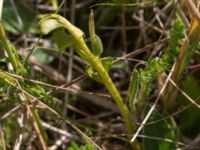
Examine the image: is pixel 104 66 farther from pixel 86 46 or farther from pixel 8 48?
pixel 8 48

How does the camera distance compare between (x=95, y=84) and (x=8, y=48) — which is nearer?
(x=8, y=48)

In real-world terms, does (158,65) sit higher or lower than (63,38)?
lower

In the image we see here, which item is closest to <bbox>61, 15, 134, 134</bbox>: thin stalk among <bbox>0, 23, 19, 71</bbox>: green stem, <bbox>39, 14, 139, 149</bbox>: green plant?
<bbox>39, 14, 139, 149</bbox>: green plant

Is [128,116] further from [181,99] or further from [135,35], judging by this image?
[135,35]

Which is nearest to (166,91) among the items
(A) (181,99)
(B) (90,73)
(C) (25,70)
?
(A) (181,99)

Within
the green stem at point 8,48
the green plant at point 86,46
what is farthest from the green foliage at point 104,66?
the green stem at point 8,48

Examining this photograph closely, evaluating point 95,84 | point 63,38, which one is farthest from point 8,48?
point 95,84

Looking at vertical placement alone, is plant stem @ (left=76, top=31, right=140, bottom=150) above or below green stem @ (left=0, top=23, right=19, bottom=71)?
below

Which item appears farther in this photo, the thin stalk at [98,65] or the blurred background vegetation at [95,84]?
the blurred background vegetation at [95,84]

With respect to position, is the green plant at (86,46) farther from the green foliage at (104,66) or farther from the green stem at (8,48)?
the green stem at (8,48)

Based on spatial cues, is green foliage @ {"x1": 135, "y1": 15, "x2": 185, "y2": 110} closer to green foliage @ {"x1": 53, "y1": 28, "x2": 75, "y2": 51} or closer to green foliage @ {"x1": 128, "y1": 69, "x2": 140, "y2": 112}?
green foliage @ {"x1": 128, "y1": 69, "x2": 140, "y2": 112}

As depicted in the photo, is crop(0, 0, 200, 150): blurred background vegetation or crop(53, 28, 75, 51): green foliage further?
crop(0, 0, 200, 150): blurred background vegetation
